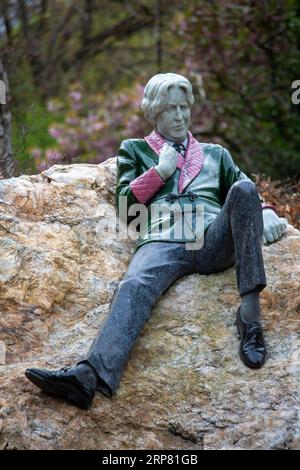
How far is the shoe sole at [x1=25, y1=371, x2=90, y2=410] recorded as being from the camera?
14.8 ft

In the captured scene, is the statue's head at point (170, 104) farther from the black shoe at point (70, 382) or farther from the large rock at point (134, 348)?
the black shoe at point (70, 382)

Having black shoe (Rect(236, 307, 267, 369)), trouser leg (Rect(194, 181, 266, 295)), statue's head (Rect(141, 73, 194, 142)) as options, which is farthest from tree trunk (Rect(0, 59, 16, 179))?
black shoe (Rect(236, 307, 267, 369))

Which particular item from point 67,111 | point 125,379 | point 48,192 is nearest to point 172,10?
point 67,111

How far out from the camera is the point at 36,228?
219 inches

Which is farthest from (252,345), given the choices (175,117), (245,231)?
(175,117)

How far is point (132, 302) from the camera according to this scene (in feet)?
16.0

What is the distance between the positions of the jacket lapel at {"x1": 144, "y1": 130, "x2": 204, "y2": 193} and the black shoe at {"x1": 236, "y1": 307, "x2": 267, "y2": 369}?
3.08ft

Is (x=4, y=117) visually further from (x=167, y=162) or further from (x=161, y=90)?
(x=167, y=162)

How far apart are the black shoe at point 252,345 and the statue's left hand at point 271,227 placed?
0.68 metres

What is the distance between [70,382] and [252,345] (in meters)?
0.97

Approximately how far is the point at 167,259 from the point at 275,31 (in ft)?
20.3

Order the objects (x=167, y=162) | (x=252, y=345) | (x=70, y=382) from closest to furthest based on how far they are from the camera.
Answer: (x=70, y=382), (x=252, y=345), (x=167, y=162)

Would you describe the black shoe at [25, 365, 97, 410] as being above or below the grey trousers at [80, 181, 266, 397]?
below

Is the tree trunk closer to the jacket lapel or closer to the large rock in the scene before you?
the large rock
